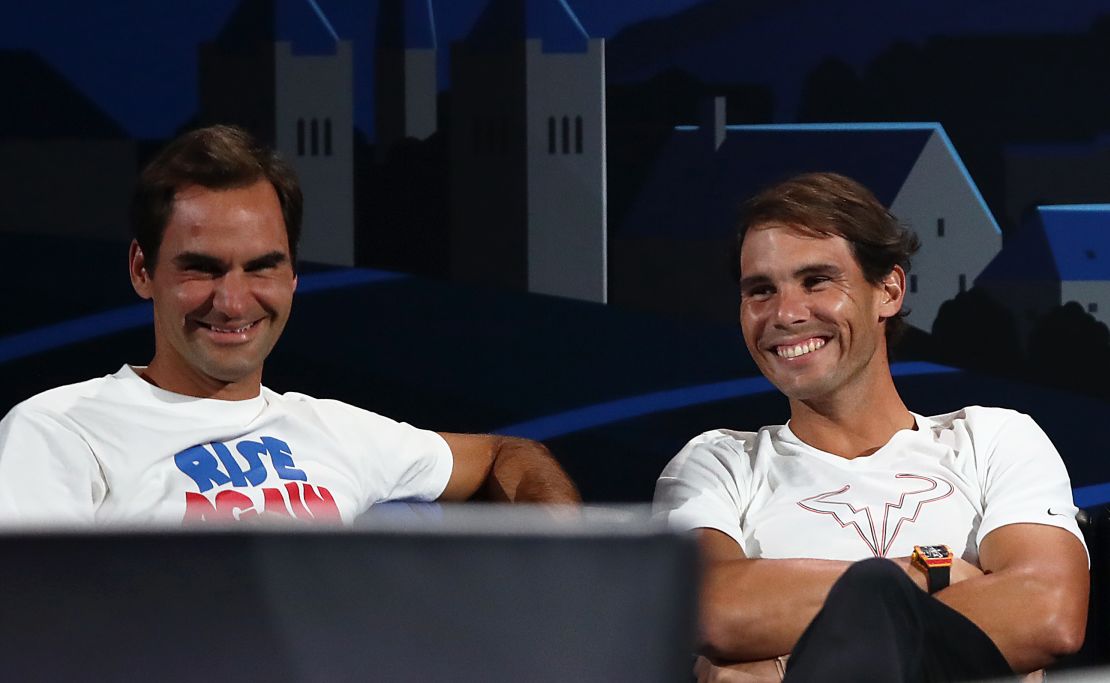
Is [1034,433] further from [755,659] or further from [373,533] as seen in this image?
[373,533]

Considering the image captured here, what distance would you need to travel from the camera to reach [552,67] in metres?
3.03

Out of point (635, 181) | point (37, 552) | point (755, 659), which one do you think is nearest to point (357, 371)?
point (635, 181)

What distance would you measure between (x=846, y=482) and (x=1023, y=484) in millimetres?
272

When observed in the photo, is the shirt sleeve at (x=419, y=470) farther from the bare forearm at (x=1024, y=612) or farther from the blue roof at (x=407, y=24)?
the blue roof at (x=407, y=24)

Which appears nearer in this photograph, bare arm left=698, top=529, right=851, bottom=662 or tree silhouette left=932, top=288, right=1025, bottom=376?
bare arm left=698, top=529, right=851, bottom=662

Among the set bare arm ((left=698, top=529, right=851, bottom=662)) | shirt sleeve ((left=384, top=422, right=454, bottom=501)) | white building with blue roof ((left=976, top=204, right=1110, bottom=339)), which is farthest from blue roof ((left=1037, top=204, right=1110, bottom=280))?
shirt sleeve ((left=384, top=422, right=454, bottom=501))

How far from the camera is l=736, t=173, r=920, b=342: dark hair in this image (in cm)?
221

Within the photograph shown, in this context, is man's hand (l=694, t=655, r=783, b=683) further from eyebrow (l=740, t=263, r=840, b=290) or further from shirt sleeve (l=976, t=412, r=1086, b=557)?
eyebrow (l=740, t=263, r=840, b=290)

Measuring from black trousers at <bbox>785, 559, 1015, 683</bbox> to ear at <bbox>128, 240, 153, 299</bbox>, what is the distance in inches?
55.9

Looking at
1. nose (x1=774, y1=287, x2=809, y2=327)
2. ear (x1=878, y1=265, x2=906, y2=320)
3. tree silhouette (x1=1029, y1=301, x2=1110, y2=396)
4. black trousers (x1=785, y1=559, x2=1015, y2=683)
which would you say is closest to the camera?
black trousers (x1=785, y1=559, x2=1015, y2=683)

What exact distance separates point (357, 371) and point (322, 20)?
0.83 m

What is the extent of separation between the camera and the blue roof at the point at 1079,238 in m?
3.00

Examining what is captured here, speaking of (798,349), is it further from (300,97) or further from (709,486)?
(300,97)

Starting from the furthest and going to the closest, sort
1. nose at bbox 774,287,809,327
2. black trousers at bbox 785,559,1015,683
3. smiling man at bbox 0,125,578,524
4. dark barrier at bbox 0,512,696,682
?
nose at bbox 774,287,809,327 → smiling man at bbox 0,125,578,524 → black trousers at bbox 785,559,1015,683 → dark barrier at bbox 0,512,696,682
